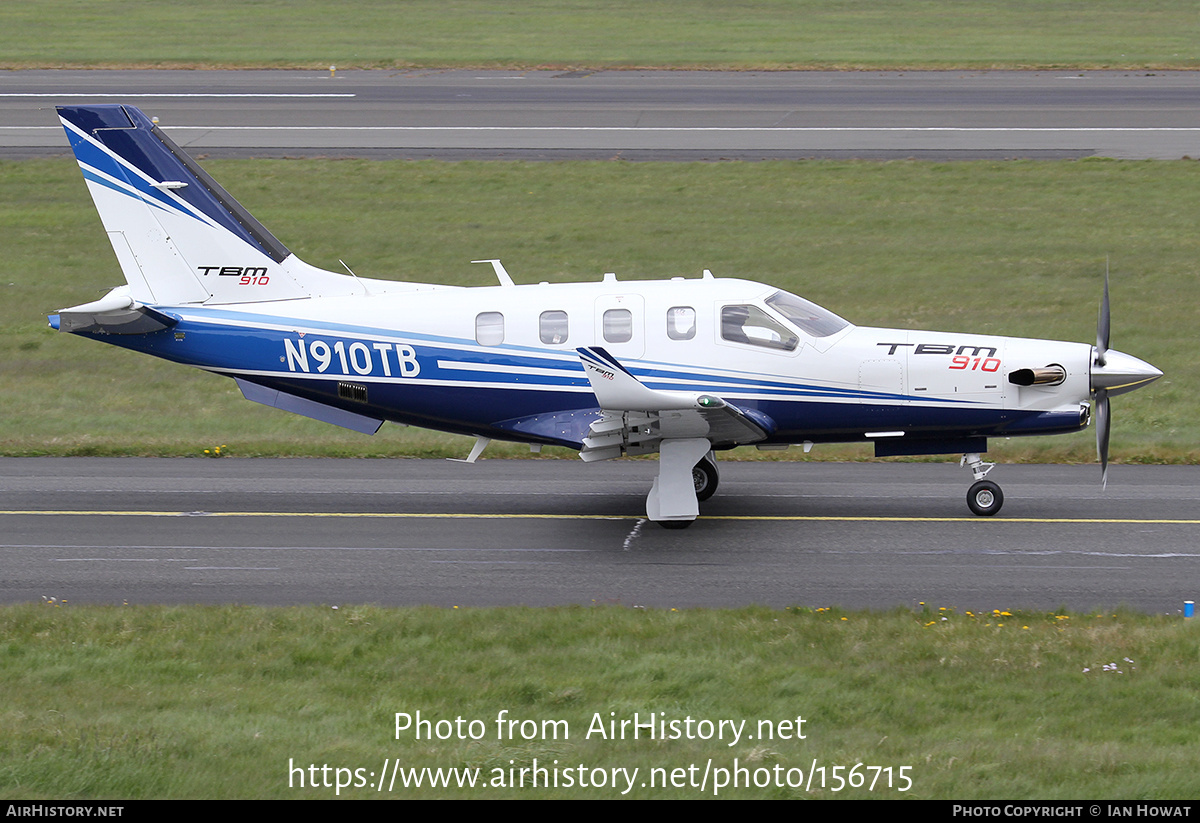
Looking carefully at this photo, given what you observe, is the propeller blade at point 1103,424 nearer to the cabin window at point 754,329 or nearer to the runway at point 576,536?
the runway at point 576,536

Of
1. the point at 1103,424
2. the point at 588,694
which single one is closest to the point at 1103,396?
the point at 1103,424

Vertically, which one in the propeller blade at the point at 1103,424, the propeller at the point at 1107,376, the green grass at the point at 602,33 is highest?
the green grass at the point at 602,33

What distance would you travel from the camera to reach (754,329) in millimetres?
15328

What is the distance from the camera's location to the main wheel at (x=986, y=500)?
15609mm

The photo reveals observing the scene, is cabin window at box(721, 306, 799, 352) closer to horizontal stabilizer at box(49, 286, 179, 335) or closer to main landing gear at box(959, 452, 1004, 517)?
main landing gear at box(959, 452, 1004, 517)

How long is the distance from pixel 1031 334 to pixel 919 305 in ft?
8.44

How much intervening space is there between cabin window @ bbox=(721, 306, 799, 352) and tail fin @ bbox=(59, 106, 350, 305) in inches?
184

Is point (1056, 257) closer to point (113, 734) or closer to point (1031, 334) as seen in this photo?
point (1031, 334)

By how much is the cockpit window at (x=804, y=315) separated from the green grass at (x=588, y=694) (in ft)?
14.0

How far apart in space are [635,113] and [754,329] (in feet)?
85.4

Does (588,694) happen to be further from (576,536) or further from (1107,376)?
(1107,376)

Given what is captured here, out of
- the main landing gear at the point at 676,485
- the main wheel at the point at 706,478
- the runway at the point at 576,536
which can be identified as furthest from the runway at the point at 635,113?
the main landing gear at the point at 676,485

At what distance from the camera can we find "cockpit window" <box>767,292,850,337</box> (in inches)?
607

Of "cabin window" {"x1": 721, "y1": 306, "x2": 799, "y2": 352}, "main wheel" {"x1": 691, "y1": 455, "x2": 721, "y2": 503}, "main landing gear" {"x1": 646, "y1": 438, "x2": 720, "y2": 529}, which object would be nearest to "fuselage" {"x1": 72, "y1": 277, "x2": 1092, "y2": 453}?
"cabin window" {"x1": 721, "y1": 306, "x2": 799, "y2": 352}
